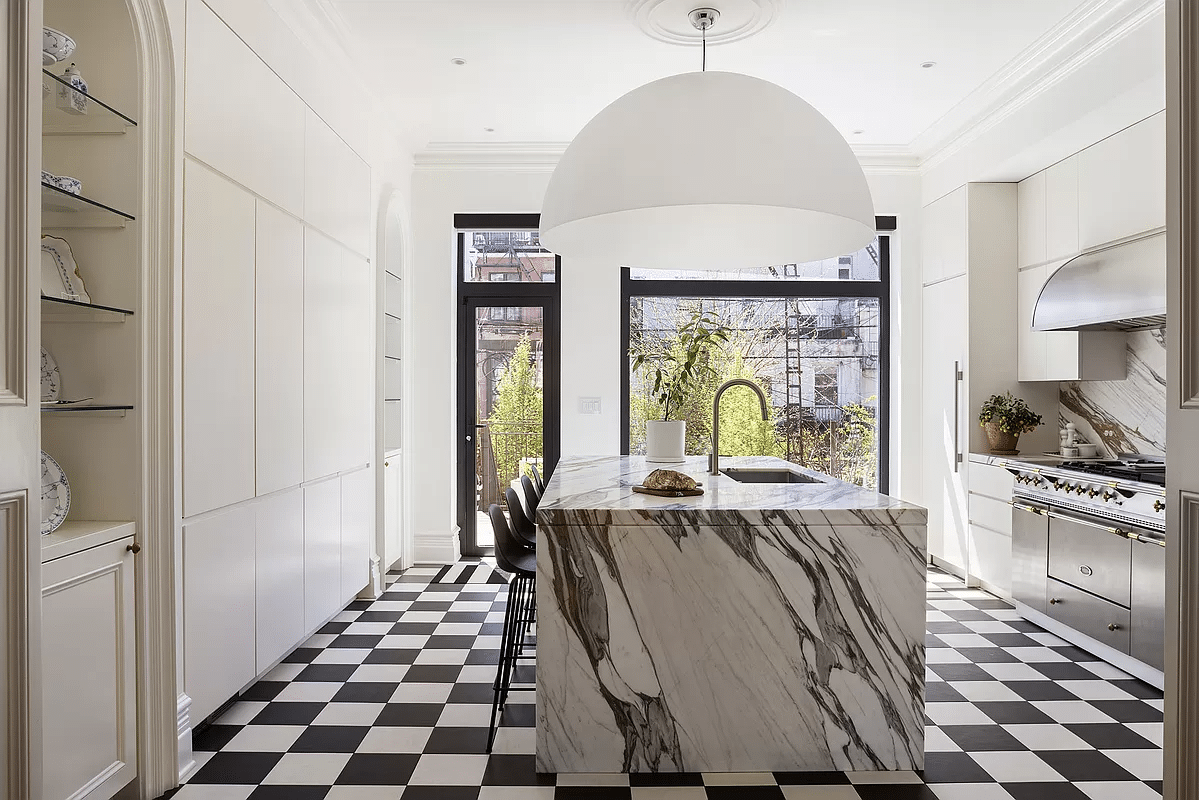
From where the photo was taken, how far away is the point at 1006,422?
4.58m

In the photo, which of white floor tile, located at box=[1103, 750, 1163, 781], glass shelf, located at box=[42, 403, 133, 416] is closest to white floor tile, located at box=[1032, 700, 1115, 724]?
white floor tile, located at box=[1103, 750, 1163, 781]

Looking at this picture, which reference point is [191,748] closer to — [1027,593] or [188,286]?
[188,286]

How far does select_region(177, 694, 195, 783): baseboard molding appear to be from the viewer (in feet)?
7.77

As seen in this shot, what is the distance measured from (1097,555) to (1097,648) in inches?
16.4

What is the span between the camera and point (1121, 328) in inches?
161

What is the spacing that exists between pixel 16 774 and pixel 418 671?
1.83 metres

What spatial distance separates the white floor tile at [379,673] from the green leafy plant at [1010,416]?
11.7 feet

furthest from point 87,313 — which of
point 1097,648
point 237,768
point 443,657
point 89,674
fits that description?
point 1097,648

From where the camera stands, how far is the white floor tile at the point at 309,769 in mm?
2363

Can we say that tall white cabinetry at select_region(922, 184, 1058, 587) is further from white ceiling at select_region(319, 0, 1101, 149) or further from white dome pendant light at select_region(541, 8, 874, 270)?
white dome pendant light at select_region(541, 8, 874, 270)

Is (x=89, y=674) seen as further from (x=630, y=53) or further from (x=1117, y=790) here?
(x=630, y=53)

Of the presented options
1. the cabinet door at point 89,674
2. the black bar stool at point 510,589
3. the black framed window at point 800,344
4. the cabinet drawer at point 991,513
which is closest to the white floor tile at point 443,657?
the black bar stool at point 510,589

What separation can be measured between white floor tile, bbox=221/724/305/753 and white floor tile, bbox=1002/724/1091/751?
2461mm

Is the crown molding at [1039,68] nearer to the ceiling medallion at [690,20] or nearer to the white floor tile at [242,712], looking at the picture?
the ceiling medallion at [690,20]
